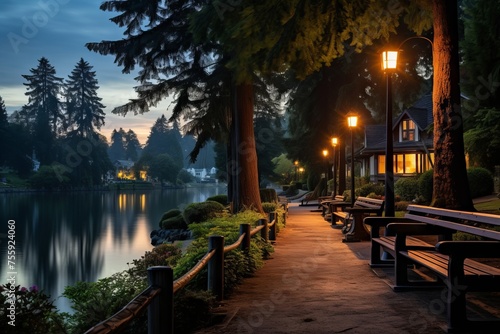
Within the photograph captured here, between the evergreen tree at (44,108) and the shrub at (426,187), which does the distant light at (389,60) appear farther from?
the evergreen tree at (44,108)

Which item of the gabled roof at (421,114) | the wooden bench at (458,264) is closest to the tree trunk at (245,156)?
the wooden bench at (458,264)

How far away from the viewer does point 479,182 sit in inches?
1061

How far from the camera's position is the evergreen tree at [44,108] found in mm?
108812

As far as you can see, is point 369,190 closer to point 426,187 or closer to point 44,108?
point 426,187

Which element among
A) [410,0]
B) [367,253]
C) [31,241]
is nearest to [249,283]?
[367,253]

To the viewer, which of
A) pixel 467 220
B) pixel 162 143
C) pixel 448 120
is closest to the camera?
pixel 467 220

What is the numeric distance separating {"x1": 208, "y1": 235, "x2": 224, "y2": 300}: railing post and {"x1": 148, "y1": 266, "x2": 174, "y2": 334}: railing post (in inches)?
114

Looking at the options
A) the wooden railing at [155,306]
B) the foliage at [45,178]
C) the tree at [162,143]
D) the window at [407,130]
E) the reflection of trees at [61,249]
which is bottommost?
the reflection of trees at [61,249]

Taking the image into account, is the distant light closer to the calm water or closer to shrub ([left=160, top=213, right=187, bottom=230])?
the calm water

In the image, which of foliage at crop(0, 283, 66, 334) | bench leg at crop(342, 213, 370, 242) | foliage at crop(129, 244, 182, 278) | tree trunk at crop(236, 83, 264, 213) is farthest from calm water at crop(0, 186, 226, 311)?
foliage at crop(0, 283, 66, 334)

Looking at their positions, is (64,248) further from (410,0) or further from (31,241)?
(410,0)

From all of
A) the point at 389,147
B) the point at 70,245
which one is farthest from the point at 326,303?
the point at 70,245

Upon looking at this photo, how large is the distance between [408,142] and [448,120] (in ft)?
111

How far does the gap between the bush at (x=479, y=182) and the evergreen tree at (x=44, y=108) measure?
315 ft
